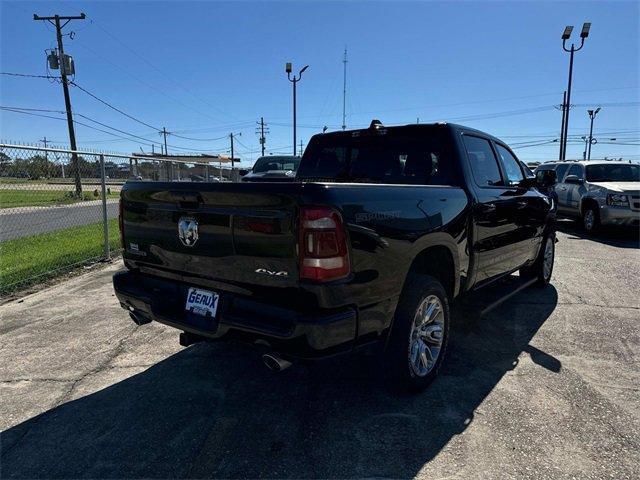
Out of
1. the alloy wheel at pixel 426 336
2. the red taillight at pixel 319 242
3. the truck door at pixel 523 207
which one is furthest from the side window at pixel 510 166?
the red taillight at pixel 319 242

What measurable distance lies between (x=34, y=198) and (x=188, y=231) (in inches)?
200

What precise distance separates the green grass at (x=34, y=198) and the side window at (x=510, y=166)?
5.98 m

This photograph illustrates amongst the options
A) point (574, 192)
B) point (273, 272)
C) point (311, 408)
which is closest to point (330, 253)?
point (273, 272)

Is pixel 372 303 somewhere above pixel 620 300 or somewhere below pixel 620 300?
above

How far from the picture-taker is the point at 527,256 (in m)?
5.27

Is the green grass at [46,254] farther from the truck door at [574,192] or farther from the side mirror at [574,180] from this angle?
the truck door at [574,192]

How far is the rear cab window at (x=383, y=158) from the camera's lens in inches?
153

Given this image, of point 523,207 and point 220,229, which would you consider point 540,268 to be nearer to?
point 523,207

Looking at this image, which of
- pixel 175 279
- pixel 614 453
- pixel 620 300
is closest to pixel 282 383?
pixel 175 279

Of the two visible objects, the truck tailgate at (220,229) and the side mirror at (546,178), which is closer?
the truck tailgate at (220,229)

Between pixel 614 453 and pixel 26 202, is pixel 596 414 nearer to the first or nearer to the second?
pixel 614 453

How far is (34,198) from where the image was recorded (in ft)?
22.0

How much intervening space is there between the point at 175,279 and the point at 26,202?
16.3ft

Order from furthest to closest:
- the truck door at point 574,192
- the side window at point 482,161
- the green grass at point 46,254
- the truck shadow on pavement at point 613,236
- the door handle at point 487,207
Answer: the truck door at point 574,192, the truck shadow on pavement at point 613,236, the green grass at point 46,254, the side window at point 482,161, the door handle at point 487,207
